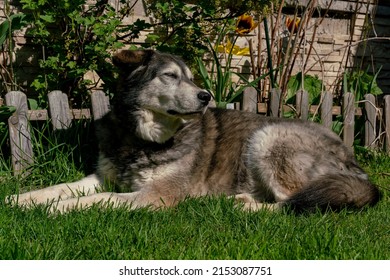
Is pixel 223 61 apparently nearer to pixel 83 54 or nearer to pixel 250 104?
pixel 250 104

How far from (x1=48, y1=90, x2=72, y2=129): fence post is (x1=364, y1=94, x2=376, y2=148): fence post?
3.40m

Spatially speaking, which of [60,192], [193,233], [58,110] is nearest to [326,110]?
[58,110]

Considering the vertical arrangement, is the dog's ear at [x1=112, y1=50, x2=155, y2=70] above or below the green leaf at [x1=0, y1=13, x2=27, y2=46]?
below

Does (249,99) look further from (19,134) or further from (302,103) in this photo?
(19,134)

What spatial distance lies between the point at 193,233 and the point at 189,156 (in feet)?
4.23

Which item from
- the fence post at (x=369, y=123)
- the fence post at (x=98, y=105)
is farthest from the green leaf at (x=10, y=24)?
the fence post at (x=369, y=123)

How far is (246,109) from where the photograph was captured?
6039 millimetres

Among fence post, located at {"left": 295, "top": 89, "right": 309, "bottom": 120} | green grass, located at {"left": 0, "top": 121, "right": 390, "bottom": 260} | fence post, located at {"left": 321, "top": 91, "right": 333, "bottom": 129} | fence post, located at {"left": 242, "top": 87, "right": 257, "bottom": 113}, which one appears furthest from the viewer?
fence post, located at {"left": 321, "top": 91, "right": 333, "bottom": 129}

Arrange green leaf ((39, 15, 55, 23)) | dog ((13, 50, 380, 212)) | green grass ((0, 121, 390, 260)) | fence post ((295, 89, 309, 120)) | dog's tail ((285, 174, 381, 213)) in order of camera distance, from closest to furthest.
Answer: green grass ((0, 121, 390, 260)), dog's tail ((285, 174, 381, 213)), dog ((13, 50, 380, 212)), green leaf ((39, 15, 55, 23)), fence post ((295, 89, 309, 120))

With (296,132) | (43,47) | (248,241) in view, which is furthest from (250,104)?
(248,241)

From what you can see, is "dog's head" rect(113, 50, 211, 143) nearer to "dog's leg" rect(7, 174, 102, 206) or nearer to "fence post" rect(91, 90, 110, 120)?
"dog's leg" rect(7, 174, 102, 206)

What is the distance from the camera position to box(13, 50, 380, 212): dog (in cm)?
437

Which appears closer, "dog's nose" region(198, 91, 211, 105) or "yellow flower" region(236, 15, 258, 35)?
"dog's nose" region(198, 91, 211, 105)

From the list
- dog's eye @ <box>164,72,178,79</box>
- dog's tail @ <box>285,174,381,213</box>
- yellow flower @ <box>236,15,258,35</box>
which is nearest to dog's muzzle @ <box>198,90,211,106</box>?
dog's eye @ <box>164,72,178,79</box>
